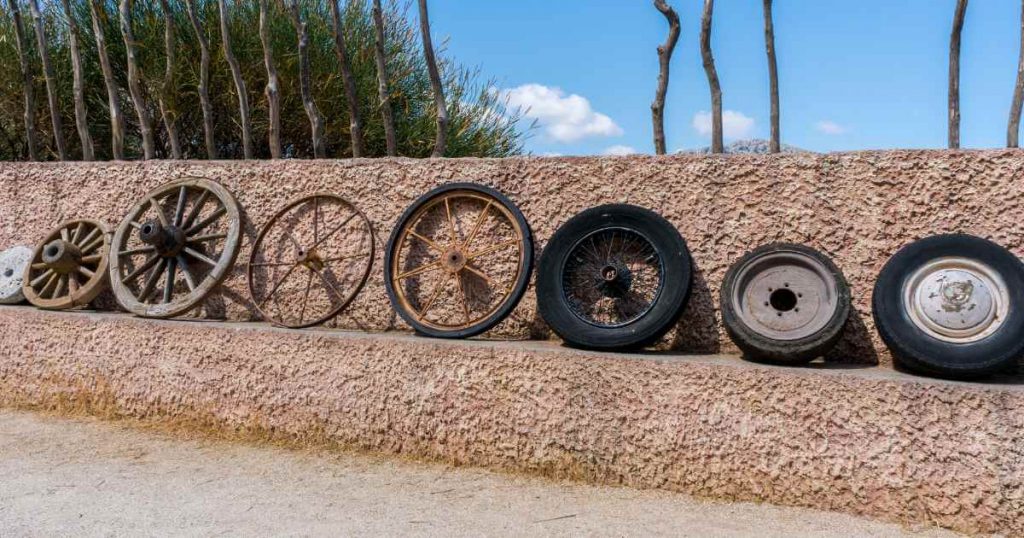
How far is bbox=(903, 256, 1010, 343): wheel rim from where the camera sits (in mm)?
2695

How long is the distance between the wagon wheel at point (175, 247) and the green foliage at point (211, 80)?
2840 millimetres

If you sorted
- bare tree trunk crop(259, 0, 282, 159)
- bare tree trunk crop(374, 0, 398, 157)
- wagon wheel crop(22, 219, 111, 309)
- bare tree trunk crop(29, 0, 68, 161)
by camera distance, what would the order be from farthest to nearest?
bare tree trunk crop(29, 0, 68, 161)
bare tree trunk crop(259, 0, 282, 159)
bare tree trunk crop(374, 0, 398, 157)
wagon wheel crop(22, 219, 111, 309)

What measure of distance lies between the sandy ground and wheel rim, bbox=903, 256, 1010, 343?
0.68m

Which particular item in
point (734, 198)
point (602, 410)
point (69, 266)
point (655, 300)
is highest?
point (734, 198)

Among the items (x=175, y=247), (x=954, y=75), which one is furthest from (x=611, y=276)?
(x=175, y=247)

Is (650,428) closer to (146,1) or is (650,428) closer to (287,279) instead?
(287,279)

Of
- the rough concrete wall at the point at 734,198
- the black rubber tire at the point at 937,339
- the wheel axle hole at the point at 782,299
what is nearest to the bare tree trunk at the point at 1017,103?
the rough concrete wall at the point at 734,198

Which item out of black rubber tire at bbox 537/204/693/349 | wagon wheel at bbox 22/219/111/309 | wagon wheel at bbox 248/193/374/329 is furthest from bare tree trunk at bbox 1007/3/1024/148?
wagon wheel at bbox 22/219/111/309

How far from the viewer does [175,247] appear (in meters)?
4.35

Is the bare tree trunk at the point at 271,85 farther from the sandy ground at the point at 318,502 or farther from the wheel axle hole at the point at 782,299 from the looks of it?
the wheel axle hole at the point at 782,299

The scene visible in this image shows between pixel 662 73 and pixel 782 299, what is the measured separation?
1.58m

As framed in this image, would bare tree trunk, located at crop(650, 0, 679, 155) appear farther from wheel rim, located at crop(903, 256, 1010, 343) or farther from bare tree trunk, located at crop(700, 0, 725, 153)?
wheel rim, located at crop(903, 256, 1010, 343)

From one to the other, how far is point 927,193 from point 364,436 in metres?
2.45

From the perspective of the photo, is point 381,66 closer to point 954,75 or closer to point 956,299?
point 954,75
